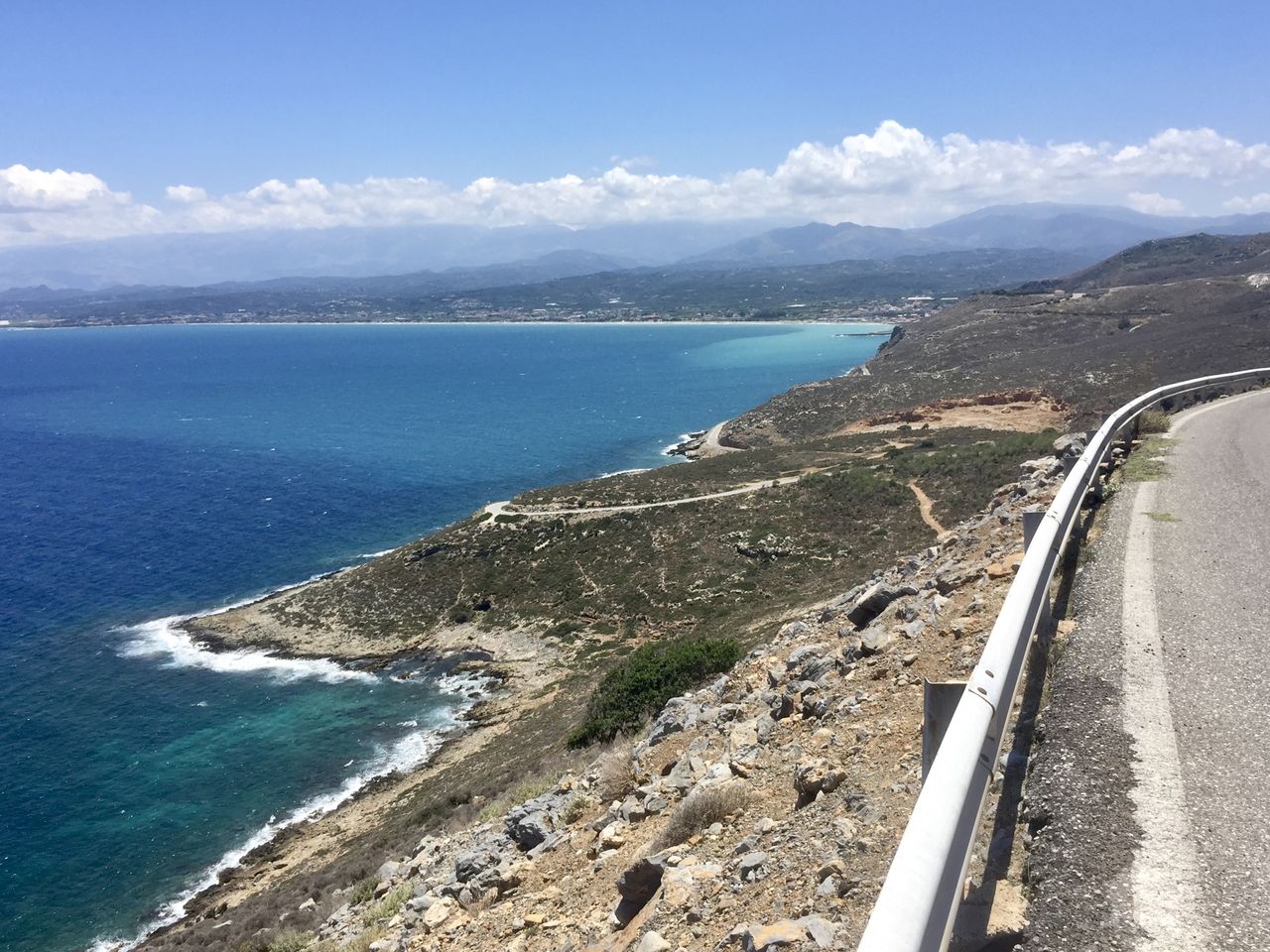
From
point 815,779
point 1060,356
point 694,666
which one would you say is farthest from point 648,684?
point 1060,356

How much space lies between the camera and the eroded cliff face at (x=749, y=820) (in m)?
4.54

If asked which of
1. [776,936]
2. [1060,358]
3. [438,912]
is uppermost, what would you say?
[1060,358]

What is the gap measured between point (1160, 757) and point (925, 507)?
3677cm

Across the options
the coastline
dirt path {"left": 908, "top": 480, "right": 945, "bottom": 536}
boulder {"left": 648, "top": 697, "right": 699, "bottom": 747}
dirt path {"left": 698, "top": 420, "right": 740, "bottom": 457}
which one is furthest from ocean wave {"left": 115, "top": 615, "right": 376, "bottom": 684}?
dirt path {"left": 698, "top": 420, "right": 740, "bottom": 457}

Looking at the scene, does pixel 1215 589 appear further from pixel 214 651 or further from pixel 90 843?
pixel 214 651

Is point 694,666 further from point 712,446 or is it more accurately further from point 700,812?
point 712,446

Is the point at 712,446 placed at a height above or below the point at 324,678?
above

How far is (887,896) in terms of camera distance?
2.29 meters

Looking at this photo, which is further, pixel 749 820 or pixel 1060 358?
pixel 1060 358

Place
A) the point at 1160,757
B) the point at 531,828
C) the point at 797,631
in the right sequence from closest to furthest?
the point at 1160,757 → the point at 531,828 → the point at 797,631

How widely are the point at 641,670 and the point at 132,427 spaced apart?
107m

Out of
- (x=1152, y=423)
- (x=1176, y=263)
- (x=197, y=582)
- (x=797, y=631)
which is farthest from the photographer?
(x=1176, y=263)

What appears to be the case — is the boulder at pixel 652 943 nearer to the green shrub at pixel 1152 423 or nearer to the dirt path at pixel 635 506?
the green shrub at pixel 1152 423

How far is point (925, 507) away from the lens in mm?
39625
